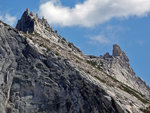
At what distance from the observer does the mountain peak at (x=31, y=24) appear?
95.0 m

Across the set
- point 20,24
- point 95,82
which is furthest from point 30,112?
point 20,24

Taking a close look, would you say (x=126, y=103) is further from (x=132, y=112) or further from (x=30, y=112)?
(x=30, y=112)

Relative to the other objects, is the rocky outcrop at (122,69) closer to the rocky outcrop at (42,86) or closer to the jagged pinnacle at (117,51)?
the jagged pinnacle at (117,51)

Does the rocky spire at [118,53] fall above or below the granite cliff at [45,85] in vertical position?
above

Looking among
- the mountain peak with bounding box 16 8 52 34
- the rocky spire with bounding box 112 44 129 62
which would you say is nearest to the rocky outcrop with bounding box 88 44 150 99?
the rocky spire with bounding box 112 44 129 62

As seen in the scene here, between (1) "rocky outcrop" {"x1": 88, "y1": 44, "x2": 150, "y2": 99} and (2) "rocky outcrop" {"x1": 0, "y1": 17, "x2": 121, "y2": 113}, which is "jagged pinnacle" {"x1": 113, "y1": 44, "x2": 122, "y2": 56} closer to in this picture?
(1) "rocky outcrop" {"x1": 88, "y1": 44, "x2": 150, "y2": 99}

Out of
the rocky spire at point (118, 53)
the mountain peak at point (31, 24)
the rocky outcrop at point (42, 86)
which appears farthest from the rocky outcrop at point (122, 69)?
the rocky outcrop at point (42, 86)

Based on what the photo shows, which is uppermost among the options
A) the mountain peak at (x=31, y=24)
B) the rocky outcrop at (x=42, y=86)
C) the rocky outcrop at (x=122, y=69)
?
the mountain peak at (x=31, y=24)

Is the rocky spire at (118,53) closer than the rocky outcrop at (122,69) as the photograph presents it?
No

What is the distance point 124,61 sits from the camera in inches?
5118

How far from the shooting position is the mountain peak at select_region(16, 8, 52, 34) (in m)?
95.0

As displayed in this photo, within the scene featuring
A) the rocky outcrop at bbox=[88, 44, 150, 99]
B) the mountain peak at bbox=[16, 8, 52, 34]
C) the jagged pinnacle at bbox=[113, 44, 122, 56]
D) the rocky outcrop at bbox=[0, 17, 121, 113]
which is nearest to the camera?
the rocky outcrop at bbox=[0, 17, 121, 113]

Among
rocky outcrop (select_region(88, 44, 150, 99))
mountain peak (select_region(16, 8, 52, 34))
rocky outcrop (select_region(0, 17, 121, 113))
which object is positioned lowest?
rocky outcrop (select_region(0, 17, 121, 113))

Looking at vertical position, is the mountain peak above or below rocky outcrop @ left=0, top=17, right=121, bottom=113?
above
